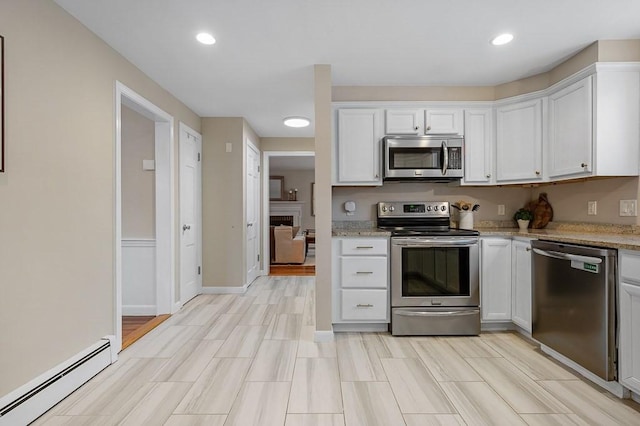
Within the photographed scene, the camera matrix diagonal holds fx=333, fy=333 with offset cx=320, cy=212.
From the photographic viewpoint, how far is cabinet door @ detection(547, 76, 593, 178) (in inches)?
99.4

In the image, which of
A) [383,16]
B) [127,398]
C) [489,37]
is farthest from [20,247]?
[489,37]

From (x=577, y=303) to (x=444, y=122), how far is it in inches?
73.6

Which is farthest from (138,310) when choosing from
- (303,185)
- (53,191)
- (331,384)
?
(303,185)

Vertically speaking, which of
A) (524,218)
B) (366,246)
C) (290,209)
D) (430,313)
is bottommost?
(430,313)

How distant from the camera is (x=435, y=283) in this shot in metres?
2.89

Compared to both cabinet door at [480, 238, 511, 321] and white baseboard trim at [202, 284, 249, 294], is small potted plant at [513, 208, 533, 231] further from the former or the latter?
white baseboard trim at [202, 284, 249, 294]

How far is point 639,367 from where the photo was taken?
1.77 meters

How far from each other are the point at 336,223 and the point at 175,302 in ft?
6.35

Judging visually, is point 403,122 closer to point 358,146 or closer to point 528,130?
point 358,146

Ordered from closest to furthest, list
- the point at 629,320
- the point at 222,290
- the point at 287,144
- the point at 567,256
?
the point at 629,320 → the point at 567,256 → the point at 222,290 → the point at 287,144

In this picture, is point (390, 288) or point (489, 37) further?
point (390, 288)

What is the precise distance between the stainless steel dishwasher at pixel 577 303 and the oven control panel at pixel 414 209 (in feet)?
3.22

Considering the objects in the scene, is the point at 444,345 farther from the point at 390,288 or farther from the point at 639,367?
the point at 639,367

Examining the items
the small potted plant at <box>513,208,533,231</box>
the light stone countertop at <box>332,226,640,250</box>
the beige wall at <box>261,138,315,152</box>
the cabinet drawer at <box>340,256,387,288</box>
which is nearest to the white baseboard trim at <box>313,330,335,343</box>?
the cabinet drawer at <box>340,256,387,288</box>
